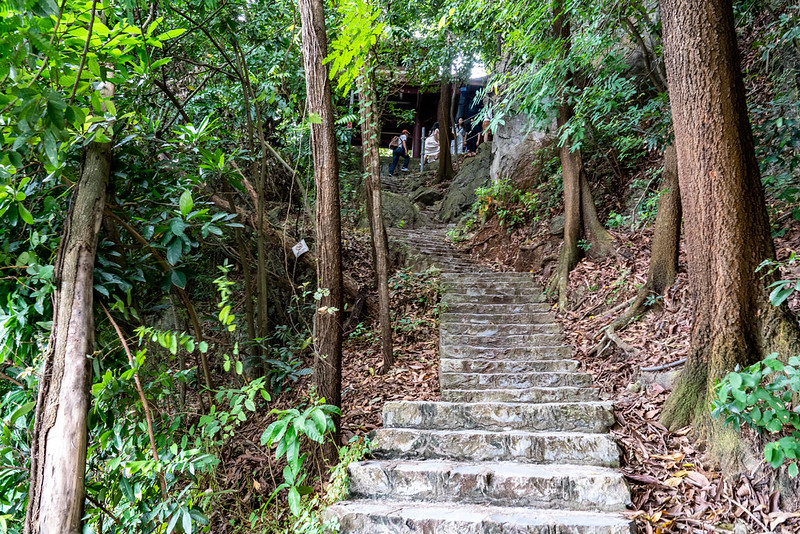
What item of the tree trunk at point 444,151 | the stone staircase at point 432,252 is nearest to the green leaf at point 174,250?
the stone staircase at point 432,252

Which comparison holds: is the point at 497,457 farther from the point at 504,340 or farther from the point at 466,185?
the point at 466,185

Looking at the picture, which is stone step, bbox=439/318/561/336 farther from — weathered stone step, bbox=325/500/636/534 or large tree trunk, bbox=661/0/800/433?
weathered stone step, bbox=325/500/636/534

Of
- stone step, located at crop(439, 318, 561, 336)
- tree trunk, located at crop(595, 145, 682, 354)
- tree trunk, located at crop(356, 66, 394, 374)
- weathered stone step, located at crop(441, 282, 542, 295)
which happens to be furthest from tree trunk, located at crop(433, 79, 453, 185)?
tree trunk, located at crop(595, 145, 682, 354)

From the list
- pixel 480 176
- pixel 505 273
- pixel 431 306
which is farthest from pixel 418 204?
pixel 431 306

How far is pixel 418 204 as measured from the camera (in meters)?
12.6

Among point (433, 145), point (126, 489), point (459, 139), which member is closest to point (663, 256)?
point (126, 489)

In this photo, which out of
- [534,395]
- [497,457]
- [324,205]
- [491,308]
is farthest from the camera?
[491,308]

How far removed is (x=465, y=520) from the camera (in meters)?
2.56

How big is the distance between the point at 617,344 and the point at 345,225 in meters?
5.83

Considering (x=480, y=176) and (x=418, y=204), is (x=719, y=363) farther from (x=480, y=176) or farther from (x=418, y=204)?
(x=418, y=204)

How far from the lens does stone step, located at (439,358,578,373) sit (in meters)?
4.54

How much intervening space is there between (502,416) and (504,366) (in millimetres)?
1039

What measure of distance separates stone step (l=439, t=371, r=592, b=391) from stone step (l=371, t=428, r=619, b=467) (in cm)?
88

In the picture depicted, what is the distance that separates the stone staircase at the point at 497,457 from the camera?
2.63 meters
